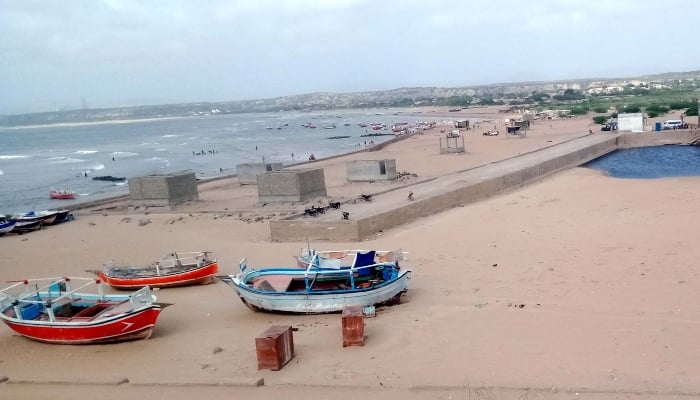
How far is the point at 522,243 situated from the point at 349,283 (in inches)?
229

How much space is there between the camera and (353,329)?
10383 millimetres

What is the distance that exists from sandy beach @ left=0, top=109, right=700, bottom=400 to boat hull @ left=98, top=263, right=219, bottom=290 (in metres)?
0.22

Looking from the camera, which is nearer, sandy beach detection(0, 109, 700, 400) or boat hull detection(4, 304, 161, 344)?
sandy beach detection(0, 109, 700, 400)

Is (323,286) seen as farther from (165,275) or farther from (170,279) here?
(165,275)

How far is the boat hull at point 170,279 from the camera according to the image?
1545 cm

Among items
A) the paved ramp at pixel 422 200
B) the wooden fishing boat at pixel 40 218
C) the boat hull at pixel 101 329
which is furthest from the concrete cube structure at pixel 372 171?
the boat hull at pixel 101 329

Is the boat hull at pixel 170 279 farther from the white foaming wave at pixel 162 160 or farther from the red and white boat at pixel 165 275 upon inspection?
the white foaming wave at pixel 162 160

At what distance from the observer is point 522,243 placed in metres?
16.8

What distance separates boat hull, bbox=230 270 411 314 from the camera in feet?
40.2

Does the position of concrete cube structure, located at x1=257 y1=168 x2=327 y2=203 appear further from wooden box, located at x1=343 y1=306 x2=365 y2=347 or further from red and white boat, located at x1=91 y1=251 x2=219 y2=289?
wooden box, located at x1=343 y1=306 x2=365 y2=347

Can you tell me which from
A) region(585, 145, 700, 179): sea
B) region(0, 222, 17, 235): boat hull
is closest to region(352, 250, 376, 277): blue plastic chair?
region(0, 222, 17, 235): boat hull

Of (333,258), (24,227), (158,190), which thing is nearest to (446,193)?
(333,258)

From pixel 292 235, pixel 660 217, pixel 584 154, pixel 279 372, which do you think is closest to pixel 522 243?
pixel 660 217

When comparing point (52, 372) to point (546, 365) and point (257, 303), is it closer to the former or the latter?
point (257, 303)
